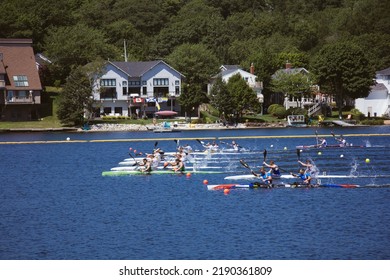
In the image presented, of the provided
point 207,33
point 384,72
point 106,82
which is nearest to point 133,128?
point 106,82

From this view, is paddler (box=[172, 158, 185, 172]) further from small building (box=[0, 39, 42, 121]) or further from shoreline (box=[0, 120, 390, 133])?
small building (box=[0, 39, 42, 121])

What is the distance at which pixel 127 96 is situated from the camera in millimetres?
109500

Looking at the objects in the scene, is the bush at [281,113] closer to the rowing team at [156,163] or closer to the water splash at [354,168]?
the water splash at [354,168]

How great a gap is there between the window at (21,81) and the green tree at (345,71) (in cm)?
3692

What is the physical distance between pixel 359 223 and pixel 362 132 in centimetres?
5395

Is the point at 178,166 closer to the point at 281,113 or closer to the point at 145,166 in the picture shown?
the point at 145,166

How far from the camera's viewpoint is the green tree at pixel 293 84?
112 meters

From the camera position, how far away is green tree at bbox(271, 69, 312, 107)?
112 metres

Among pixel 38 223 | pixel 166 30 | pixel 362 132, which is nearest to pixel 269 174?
pixel 38 223

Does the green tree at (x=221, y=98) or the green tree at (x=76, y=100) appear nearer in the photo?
the green tree at (x=76, y=100)

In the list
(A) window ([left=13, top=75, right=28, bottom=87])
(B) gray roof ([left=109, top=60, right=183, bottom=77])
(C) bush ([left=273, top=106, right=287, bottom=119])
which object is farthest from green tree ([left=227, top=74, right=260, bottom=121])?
(A) window ([left=13, top=75, right=28, bottom=87])

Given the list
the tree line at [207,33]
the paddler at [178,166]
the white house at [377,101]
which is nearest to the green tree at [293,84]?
the tree line at [207,33]
